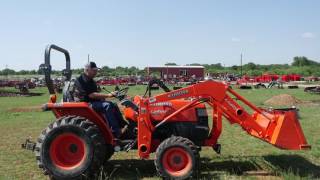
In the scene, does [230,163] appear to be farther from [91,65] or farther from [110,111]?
[91,65]

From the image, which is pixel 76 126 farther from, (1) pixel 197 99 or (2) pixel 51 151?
(1) pixel 197 99

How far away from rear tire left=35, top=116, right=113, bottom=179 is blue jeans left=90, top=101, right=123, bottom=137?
333 mm

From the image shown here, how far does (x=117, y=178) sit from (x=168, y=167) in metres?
1.01

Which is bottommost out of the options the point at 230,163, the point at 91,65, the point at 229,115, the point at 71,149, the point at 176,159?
the point at 230,163

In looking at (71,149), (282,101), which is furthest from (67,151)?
(282,101)

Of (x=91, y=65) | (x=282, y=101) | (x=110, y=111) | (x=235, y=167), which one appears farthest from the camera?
(x=282, y=101)

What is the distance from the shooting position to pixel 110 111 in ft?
28.2

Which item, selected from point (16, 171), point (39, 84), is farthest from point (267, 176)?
point (39, 84)

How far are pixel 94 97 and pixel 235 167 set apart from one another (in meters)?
2.98

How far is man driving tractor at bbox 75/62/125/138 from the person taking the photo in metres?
8.58

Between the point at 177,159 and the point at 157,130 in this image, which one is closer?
the point at 177,159

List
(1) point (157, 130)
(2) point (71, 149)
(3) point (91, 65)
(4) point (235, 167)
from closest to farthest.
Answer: (2) point (71, 149), (3) point (91, 65), (1) point (157, 130), (4) point (235, 167)

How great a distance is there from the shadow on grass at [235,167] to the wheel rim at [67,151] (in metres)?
Result: 0.55

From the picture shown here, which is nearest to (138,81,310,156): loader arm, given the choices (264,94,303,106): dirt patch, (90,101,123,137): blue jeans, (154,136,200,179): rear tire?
(90,101,123,137): blue jeans
